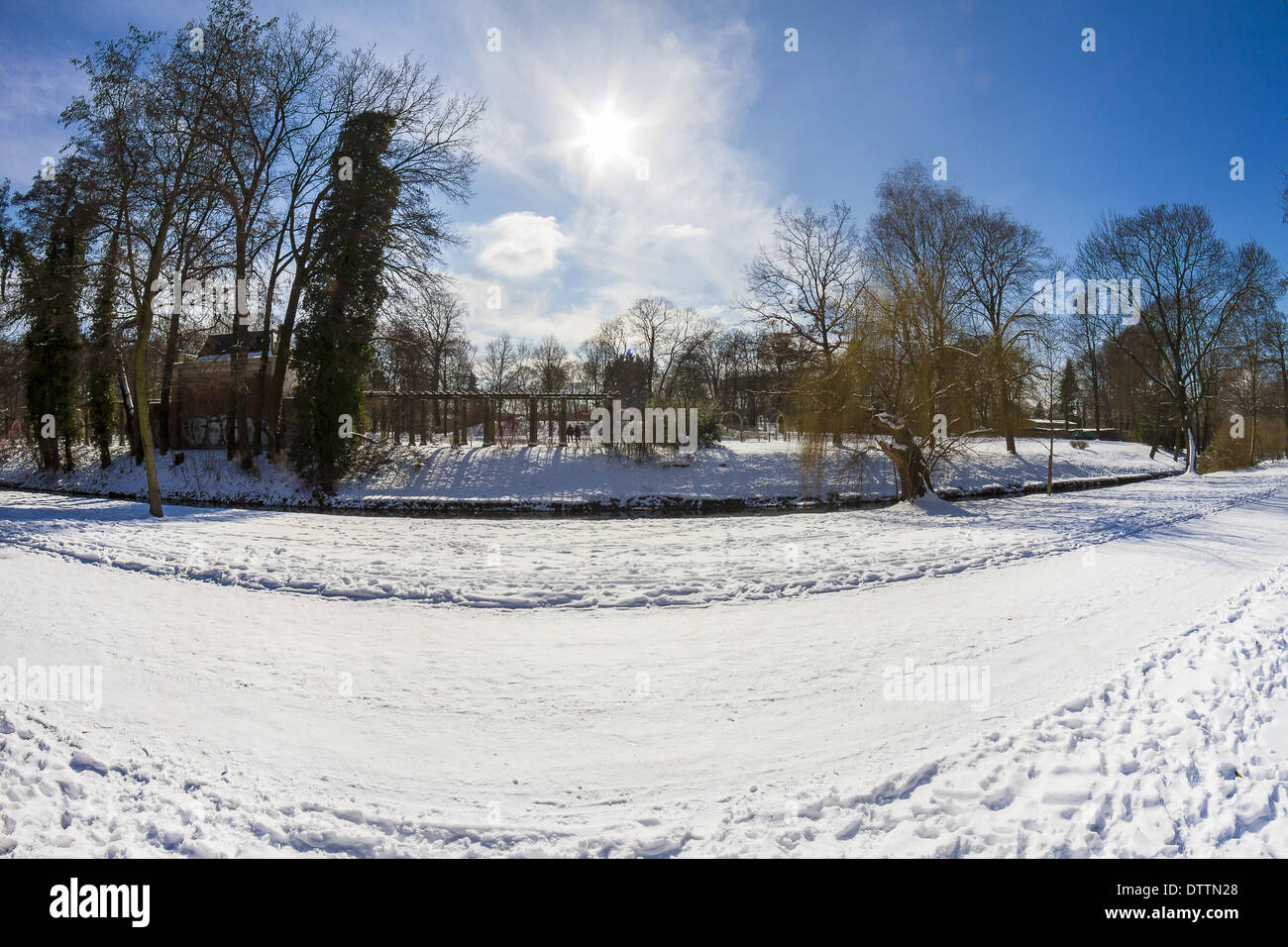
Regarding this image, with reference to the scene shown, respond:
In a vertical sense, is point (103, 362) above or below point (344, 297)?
below

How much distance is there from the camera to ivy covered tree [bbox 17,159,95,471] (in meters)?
22.0

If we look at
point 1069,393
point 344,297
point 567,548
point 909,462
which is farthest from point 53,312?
point 1069,393

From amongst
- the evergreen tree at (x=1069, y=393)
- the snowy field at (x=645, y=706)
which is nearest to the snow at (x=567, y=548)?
the snowy field at (x=645, y=706)

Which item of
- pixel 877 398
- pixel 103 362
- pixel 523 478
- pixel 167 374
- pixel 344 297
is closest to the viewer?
pixel 877 398

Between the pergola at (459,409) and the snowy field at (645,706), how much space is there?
17.6 meters

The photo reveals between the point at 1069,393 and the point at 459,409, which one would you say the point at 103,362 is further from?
the point at 1069,393

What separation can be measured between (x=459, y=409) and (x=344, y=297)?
277 inches

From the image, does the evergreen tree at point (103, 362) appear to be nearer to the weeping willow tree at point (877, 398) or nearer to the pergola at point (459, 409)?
the pergola at point (459, 409)

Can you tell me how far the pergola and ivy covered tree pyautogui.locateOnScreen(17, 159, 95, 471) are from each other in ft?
36.6

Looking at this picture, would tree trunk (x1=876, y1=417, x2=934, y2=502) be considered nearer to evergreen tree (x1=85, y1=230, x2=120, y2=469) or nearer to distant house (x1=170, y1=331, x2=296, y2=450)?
evergreen tree (x1=85, y1=230, x2=120, y2=469)

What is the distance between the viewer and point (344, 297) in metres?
23.0

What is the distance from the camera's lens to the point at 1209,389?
127 ft

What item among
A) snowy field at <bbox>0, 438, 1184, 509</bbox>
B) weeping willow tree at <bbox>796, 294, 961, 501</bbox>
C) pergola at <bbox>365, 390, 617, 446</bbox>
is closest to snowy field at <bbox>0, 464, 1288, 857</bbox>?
weeping willow tree at <bbox>796, 294, 961, 501</bbox>

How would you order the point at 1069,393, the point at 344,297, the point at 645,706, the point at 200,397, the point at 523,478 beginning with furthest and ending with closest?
the point at 1069,393 < the point at 200,397 < the point at 523,478 < the point at 344,297 < the point at 645,706
